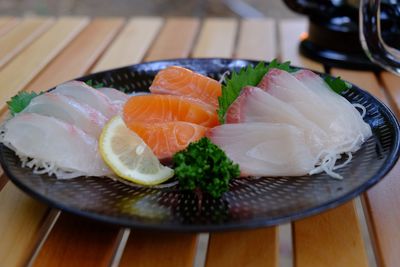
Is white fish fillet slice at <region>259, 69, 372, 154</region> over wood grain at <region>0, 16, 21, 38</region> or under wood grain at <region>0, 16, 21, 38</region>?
over

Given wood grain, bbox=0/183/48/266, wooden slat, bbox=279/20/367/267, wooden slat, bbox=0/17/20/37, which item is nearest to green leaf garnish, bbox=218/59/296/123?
wooden slat, bbox=279/20/367/267

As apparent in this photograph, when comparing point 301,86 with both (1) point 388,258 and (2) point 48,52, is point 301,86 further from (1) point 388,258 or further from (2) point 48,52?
(2) point 48,52

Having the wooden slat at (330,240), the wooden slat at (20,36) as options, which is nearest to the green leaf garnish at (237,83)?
the wooden slat at (330,240)

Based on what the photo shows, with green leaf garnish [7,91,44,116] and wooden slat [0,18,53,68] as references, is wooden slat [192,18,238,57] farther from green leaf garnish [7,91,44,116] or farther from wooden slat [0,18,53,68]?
green leaf garnish [7,91,44,116]

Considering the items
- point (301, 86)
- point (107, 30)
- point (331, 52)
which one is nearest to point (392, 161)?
point (301, 86)

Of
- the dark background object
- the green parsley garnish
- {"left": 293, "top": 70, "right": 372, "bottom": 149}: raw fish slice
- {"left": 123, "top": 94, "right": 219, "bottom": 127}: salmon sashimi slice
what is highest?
the green parsley garnish

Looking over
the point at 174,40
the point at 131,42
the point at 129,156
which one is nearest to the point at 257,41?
the point at 174,40

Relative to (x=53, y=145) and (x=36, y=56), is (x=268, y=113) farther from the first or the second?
(x=36, y=56)
